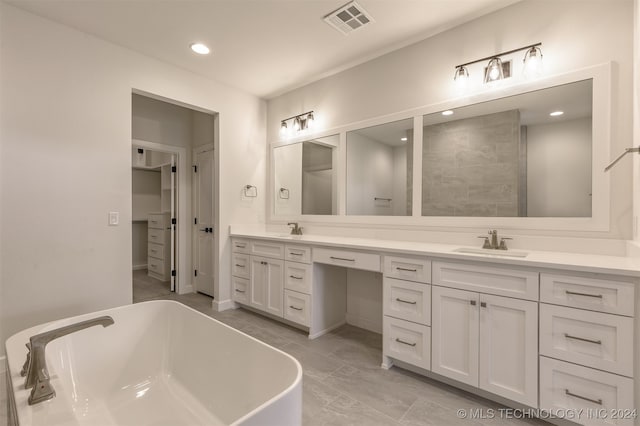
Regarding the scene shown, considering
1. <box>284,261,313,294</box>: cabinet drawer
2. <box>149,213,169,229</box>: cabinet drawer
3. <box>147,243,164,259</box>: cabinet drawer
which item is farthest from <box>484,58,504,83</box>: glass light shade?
<box>147,243,164,259</box>: cabinet drawer

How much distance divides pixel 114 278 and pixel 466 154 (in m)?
3.27

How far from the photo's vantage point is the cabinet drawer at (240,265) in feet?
10.7

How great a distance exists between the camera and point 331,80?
3184 millimetres

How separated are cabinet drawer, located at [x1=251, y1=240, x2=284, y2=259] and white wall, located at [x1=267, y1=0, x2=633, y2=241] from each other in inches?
22.7

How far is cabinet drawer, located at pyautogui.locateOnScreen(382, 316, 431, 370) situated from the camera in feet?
6.30

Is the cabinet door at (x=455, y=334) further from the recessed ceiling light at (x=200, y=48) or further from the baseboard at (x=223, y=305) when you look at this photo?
the recessed ceiling light at (x=200, y=48)

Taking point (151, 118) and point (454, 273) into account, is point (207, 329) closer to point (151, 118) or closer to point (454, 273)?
point (454, 273)

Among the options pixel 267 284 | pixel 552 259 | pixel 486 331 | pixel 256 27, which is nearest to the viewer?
pixel 552 259

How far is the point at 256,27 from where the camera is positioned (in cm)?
241

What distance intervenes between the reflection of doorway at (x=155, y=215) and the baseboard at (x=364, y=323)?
8.84 feet

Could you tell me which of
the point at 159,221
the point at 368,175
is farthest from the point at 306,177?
the point at 159,221

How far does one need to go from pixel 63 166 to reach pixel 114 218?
0.56 meters

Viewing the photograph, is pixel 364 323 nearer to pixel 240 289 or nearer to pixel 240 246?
pixel 240 289

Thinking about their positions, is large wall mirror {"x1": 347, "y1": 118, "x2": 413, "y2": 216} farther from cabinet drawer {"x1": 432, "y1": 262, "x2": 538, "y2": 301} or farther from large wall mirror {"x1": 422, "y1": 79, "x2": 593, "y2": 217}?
cabinet drawer {"x1": 432, "y1": 262, "x2": 538, "y2": 301}
